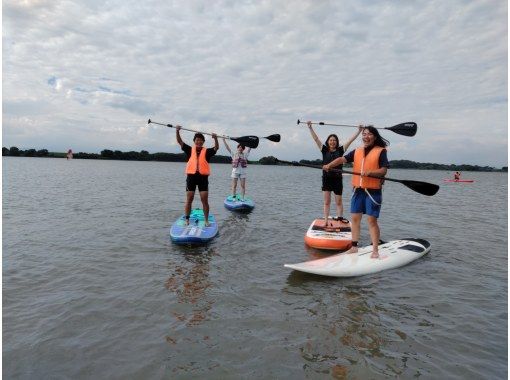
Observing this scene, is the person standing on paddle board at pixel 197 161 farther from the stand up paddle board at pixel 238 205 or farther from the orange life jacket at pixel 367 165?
the stand up paddle board at pixel 238 205

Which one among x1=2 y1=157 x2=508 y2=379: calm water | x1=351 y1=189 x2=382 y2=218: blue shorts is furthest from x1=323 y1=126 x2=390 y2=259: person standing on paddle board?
x1=2 y1=157 x2=508 y2=379: calm water

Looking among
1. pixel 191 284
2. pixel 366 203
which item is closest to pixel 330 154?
pixel 366 203

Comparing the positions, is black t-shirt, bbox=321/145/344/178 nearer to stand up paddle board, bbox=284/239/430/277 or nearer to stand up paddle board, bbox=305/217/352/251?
stand up paddle board, bbox=305/217/352/251

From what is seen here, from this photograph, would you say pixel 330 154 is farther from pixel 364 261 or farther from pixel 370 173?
pixel 364 261

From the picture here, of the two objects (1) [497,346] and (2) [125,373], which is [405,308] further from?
(2) [125,373]

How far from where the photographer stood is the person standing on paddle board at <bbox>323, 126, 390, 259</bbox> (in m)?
6.76

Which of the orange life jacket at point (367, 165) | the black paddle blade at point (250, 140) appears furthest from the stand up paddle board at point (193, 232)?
the orange life jacket at point (367, 165)

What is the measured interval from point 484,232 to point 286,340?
34.9 ft

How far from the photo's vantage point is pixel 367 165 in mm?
6863

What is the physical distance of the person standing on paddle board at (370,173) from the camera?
266 inches

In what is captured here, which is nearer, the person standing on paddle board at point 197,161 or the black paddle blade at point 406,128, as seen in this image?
the black paddle blade at point 406,128

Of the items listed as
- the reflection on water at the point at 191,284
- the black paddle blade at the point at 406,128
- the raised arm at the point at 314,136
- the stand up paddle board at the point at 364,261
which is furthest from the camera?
the raised arm at the point at 314,136

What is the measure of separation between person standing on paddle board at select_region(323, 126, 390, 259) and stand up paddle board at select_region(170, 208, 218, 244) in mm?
3405

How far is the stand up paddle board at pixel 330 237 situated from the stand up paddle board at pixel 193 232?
237cm
